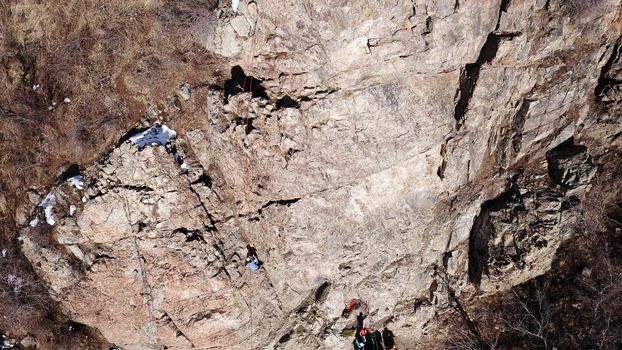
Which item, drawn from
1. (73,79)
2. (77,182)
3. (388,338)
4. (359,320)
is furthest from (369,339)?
(73,79)

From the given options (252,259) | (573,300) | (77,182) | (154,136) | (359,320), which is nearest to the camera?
(77,182)

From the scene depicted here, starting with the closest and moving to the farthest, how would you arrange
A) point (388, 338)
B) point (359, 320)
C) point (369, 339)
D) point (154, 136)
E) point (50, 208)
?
point (154, 136), point (50, 208), point (359, 320), point (369, 339), point (388, 338)

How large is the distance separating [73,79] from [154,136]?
3.19 meters

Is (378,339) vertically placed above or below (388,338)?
above

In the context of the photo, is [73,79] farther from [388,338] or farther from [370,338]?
[388,338]

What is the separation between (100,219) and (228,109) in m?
4.79

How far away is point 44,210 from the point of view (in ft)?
42.0

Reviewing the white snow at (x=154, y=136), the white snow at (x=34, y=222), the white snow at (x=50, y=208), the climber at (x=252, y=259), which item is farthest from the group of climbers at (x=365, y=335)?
the white snow at (x=34, y=222)

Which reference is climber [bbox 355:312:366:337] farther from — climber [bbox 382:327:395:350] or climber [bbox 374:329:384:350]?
climber [bbox 382:327:395:350]

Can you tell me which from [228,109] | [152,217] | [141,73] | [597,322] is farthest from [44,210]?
[597,322]

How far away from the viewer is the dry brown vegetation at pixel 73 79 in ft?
→ 41.7

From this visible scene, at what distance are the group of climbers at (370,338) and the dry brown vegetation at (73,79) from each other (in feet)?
32.0

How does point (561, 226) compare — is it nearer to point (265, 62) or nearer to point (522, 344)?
point (522, 344)

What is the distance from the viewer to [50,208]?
498 inches
